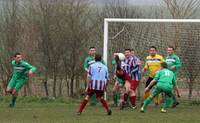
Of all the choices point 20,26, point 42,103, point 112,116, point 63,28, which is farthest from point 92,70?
point 20,26

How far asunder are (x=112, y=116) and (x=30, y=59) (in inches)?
429

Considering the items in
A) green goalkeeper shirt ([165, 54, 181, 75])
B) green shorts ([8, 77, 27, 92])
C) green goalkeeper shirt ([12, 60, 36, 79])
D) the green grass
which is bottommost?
the green grass

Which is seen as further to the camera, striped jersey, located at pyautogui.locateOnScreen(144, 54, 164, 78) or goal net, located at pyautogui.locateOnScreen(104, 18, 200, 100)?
goal net, located at pyautogui.locateOnScreen(104, 18, 200, 100)

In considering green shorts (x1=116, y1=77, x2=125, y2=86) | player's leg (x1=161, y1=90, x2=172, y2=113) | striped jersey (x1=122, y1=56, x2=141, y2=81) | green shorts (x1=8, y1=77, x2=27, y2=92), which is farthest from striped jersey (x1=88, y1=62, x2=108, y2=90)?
green shorts (x1=8, y1=77, x2=27, y2=92)

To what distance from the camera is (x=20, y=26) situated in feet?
80.7

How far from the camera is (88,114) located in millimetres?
14641

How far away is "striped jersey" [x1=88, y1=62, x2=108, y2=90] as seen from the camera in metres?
14.2

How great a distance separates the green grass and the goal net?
131 cm

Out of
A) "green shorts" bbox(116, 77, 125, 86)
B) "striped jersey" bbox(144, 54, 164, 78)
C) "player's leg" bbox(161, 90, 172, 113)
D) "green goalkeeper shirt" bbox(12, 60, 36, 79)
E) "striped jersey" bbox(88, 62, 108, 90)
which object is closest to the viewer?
"striped jersey" bbox(88, 62, 108, 90)

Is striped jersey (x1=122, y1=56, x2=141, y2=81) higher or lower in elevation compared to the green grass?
higher

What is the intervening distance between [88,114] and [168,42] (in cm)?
588

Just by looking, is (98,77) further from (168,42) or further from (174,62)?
(168,42)

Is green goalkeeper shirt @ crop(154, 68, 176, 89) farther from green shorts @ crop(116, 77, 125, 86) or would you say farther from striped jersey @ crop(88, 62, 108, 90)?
green shorts @ crop(116, 77, 125, 86)

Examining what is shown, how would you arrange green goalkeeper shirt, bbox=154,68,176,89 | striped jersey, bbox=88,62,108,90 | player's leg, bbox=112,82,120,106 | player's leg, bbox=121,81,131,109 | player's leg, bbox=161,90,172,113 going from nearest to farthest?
striped jersey, bbox=88,62,108,90, green goalkeeper shirt, bbox=154,68,176,89, player's leg, bbox=161,90,172,113, player's leg, bbox=121,81,131,109, player's leg, bbox=112,82,120,106
